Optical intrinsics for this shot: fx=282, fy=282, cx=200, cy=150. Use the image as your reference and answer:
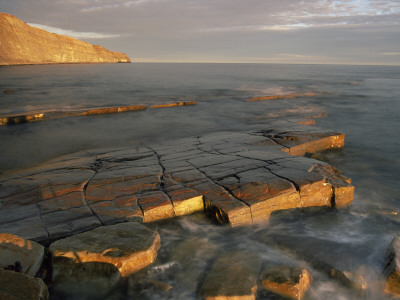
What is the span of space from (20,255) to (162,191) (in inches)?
92.3

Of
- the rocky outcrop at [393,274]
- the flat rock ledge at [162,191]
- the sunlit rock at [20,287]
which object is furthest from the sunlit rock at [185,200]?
the rocky outcrop at [393,274]

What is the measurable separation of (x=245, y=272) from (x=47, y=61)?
112666 millimetres

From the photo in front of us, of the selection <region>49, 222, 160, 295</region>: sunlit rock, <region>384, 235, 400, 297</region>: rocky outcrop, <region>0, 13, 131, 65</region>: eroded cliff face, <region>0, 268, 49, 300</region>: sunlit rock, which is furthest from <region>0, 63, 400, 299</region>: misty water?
<region>0, 13, 131, 65</region>: eroded cliff face

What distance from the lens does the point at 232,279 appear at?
332 centimetres

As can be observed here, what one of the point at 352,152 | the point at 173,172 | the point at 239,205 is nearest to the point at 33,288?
the point at 239,205

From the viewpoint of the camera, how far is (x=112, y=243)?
3.64 metres

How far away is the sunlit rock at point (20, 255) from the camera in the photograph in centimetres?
315

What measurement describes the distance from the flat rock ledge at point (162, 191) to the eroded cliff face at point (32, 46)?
91.0 metres

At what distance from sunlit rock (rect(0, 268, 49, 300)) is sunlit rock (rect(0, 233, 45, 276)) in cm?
55

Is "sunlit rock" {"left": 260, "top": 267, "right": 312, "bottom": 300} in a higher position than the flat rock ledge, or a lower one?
lower

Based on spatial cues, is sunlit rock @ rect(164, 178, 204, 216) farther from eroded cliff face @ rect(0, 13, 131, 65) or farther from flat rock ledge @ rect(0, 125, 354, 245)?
eroded cliff face @ rect(0, 13, 131, 65)

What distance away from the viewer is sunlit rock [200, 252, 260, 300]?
10.2 ft

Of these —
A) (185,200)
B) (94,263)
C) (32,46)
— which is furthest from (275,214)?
(32,46)

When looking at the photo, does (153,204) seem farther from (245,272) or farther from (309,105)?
(309,105)
